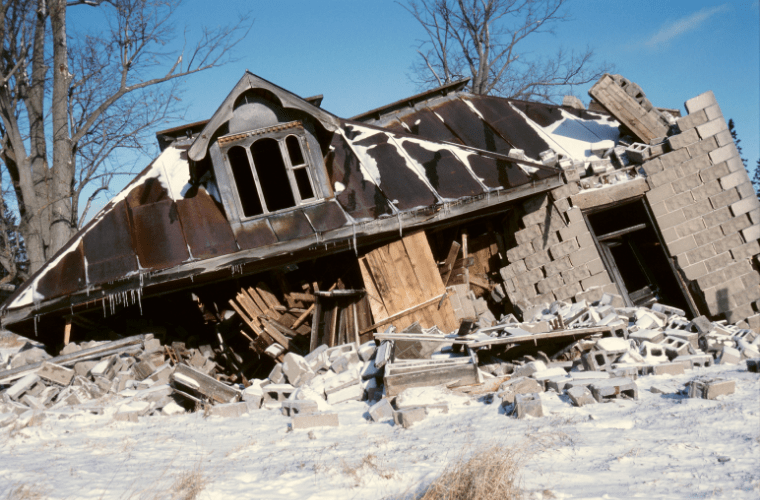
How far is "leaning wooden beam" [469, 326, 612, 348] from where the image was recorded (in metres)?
8.06

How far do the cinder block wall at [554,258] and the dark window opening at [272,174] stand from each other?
519 cm

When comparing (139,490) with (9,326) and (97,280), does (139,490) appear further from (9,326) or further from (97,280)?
(9,326)

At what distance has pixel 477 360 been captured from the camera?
8086 mm

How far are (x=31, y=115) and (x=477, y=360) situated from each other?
53.4ft

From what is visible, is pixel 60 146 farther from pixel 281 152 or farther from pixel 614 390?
pixel 614 390

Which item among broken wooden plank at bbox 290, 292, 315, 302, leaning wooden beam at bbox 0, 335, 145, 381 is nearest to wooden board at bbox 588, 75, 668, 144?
broken wooden plank at bbox 290, 292, 315, 302

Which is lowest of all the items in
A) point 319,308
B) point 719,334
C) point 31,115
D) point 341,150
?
point 719,334

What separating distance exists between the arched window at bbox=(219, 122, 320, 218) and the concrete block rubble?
3471mm

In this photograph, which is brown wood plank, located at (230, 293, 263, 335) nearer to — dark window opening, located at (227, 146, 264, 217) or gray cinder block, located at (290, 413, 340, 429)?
dark window opening, located at (227, 146, 264, 217)

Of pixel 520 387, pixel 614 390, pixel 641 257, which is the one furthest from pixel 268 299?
pixel 641 257

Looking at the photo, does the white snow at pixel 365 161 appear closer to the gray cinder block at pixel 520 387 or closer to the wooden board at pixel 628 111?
the wooden board at pixel 628 111

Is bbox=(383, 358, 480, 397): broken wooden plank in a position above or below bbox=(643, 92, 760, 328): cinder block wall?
below

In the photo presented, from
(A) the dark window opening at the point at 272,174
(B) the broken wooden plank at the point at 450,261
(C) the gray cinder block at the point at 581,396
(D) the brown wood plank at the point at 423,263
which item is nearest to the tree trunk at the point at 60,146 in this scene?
(A) the dark window opening at the point at 272,174

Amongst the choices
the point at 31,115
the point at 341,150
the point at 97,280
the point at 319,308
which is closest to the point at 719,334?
the point at 319,308
